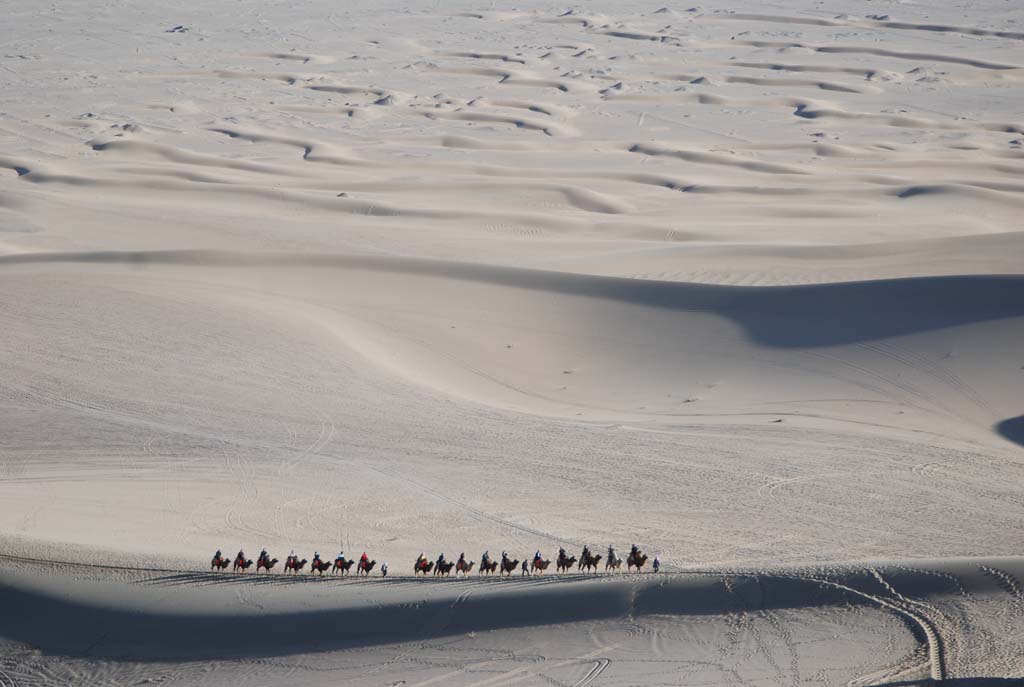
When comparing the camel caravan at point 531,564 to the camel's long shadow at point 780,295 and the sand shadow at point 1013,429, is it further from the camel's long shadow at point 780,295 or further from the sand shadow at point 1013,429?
the camel's long shadow at point 780,295

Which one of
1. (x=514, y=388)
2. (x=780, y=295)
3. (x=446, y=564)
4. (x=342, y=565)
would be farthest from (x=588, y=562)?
(x=780, y=295)

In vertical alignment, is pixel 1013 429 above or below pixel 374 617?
below

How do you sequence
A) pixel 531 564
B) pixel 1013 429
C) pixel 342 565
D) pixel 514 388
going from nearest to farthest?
pixel 342 565
pixel 531 564
pixel 1013 429
pixel 514 388

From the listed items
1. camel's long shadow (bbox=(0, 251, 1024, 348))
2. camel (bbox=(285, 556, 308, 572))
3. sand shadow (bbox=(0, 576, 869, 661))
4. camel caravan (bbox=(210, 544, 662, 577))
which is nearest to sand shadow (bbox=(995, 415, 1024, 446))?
camel's long shadow (bbox=(0, 251, 1024, 348))

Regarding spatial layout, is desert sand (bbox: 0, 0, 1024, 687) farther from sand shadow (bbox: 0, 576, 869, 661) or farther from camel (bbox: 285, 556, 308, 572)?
camel (bbox: 285, 556, 308, 572)

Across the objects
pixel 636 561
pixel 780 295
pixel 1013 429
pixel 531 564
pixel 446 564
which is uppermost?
pixel 636 561

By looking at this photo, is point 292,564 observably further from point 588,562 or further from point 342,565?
point 588,562

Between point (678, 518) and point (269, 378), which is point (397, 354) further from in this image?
point (678, 518)
